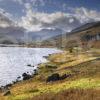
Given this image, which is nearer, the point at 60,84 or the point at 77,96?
the point at 77,96

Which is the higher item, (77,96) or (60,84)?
(77,96)

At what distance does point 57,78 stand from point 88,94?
34.3 meters

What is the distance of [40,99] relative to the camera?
→ 952 inches

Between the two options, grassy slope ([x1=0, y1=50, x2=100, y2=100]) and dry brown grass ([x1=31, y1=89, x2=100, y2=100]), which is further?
grassy slope ([x1=0, y1=50, x2=100, y2=100])

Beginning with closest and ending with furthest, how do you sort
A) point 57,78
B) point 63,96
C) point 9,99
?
point 63,96 → point 9,99 → point 57,78

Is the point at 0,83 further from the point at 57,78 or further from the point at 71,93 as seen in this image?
the point at 71,93

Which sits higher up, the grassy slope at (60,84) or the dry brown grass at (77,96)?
the dry brown grass at (77,96)

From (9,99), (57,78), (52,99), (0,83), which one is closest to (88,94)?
(52,99)

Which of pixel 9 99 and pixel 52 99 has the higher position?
pixel 52 99

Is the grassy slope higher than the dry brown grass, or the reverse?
the dry brown grass

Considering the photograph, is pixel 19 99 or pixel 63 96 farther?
pixel 19 99

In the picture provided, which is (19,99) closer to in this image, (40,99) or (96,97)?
(40,99)

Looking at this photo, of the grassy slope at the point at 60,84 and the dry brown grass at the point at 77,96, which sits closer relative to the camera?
the dry brown grass at the point at 77,96

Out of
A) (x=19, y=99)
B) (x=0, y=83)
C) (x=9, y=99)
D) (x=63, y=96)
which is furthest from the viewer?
(x=0, y=83)
